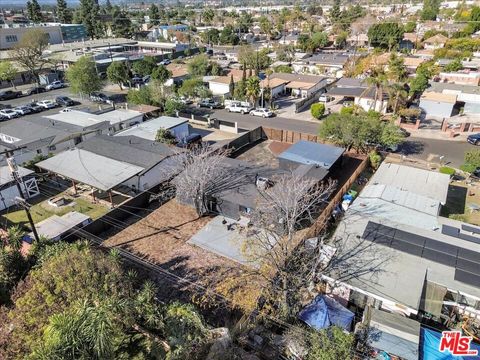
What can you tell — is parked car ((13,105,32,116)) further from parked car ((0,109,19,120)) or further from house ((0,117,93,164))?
house ((0,117,93,164))

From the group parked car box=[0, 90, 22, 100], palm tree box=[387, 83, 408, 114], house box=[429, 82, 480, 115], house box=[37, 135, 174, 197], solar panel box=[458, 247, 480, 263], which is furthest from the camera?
parked car box=[0, 90, 22, 100]

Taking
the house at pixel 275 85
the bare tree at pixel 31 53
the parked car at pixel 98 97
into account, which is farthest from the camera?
the bare tree at pixel 31 53

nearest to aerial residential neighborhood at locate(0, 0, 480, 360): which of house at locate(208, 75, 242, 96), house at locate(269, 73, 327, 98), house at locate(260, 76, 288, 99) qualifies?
house at locate(269, 73, 327, 98)

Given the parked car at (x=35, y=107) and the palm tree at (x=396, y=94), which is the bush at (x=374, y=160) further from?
the parked car at (x=35, y=107)

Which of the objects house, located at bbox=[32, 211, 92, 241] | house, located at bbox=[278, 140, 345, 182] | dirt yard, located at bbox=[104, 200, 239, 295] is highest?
house, located at bbox=[278, 140, 345, 182]

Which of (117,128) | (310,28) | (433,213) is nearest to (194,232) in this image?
(433,213)

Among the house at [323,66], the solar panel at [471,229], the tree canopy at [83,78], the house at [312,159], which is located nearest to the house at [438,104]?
the house at [312,159]

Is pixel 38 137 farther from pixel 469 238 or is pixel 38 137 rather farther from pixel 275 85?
pixel 469 238

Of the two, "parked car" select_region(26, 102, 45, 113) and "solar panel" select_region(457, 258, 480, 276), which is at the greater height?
"parked car" select_region(26, 102, 45, 113)
